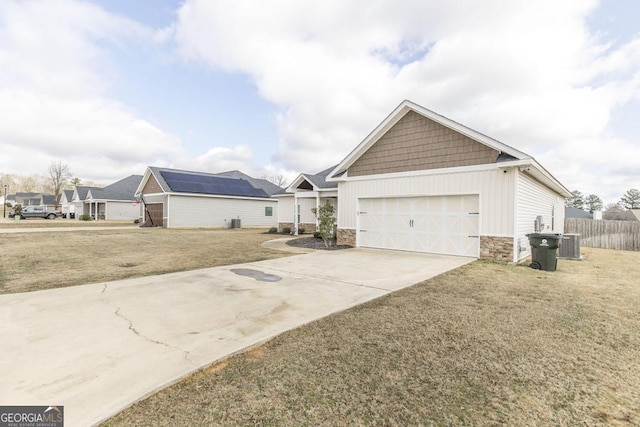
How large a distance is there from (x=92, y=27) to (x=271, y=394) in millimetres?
14493

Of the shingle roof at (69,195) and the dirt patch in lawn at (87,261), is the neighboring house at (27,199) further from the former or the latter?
the dirt patch in lawn at (87,261)

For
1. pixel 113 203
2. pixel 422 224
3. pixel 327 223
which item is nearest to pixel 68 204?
pixel 113 203

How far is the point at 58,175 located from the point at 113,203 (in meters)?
40.6

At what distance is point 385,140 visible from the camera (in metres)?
12.0

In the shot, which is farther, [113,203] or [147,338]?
[113,203]

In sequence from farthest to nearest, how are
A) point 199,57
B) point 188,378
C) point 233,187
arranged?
point 233,187
point 199,57
point 188,378

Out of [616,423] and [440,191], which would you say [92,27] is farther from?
[616,423]

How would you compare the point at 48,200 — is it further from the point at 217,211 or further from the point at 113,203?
the point at 217,211

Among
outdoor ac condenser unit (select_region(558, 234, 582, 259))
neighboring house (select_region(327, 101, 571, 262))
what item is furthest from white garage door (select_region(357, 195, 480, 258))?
outdoor ac condenser unit (select_region(558, 234, 582, 259))

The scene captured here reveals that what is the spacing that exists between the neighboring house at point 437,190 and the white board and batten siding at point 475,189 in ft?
0.09

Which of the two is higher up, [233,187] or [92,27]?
[92,27]

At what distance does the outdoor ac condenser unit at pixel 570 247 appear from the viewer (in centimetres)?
1063

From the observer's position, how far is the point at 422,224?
11.0 meters

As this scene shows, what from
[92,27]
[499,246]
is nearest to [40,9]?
[92,27]
